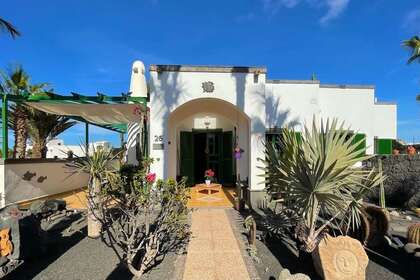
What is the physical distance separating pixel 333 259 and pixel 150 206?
2.75 metres

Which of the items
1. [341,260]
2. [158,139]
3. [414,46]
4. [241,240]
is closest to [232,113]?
[158,139]

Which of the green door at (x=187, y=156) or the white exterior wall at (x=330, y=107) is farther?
the green door at (x=187, y=156)

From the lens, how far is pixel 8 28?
8.38 m

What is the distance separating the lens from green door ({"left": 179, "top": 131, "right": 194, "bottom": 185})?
12406 millimetres

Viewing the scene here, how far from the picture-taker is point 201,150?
1337 centimetres

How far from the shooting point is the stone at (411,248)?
4899 millimetres

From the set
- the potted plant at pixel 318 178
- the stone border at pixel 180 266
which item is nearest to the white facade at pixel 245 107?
the potted plant at pixel 318 178

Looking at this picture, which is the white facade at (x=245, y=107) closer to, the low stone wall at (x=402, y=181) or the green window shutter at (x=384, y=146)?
the green window shutter at (x=384, y=146)

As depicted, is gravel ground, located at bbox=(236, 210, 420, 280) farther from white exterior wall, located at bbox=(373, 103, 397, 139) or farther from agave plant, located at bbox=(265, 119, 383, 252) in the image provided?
white exterior wall, located at bbox=(373, 103, 397, 139)

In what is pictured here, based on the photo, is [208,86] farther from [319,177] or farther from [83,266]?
[83,266]

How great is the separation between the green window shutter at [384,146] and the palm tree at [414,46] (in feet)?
11.9

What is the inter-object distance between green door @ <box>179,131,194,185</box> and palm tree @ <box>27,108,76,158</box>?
5.98 meters

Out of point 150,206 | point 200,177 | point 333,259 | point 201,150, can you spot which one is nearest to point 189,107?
point 201,150

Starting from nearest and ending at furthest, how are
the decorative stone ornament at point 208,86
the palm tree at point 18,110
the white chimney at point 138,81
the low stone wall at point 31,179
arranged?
the low stone wall at point 31,179 → the decorative stone ornament at point 208,86 → the white chimney at point 138,81 → the palm tree at point 18,110
